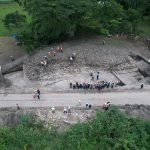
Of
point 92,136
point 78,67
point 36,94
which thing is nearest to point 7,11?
point 78,67

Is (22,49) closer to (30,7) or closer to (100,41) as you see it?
(30,7)

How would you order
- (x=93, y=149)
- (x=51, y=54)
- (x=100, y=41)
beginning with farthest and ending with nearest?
(x=100, y=41)
(x=51, y=54)
(x=93, y=149)

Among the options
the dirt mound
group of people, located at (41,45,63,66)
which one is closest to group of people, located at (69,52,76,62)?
the dirt mound

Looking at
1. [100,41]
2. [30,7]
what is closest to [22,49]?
[30,7]

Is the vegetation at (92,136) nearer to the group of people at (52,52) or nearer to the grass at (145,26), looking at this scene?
the group of people at (52,52)

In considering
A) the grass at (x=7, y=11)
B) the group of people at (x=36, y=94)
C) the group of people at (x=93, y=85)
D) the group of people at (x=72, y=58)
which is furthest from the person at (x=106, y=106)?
the grass at (x=7, y=11)

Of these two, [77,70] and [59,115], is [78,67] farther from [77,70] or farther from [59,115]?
[59,115]
